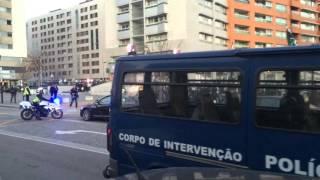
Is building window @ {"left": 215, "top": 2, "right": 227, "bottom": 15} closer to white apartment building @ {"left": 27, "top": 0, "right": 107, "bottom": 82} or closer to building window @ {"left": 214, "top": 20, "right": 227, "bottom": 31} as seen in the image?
building window @ {"left": 214, "top": 20, "right": 227, "bottom": 31}

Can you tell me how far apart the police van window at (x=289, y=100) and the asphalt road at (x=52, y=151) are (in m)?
→ 4.53

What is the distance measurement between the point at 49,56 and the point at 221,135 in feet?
516

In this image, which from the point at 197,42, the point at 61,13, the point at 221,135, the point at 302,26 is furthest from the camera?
the point at 61,13

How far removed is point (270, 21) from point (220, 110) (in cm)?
8761

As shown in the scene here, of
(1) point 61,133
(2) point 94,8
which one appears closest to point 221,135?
(1) point 61,133

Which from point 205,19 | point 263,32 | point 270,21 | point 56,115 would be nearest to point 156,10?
point 205,19

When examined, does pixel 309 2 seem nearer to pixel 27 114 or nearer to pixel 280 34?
pixel 280 34

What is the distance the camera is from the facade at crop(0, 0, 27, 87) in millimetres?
110438

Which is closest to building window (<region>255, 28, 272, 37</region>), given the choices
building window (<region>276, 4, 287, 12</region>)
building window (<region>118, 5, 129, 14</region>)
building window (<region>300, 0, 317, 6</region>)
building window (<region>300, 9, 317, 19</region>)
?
building window (<region>276, 4, 287, 12</region>)

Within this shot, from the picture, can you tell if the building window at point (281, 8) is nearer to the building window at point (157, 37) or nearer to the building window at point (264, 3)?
the building window at point (264, 3)

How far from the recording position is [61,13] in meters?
155

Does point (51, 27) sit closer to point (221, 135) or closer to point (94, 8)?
point (94, 8)

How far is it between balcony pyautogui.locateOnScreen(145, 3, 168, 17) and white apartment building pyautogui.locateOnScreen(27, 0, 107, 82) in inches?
2156

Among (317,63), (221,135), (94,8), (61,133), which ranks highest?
(94,8)
